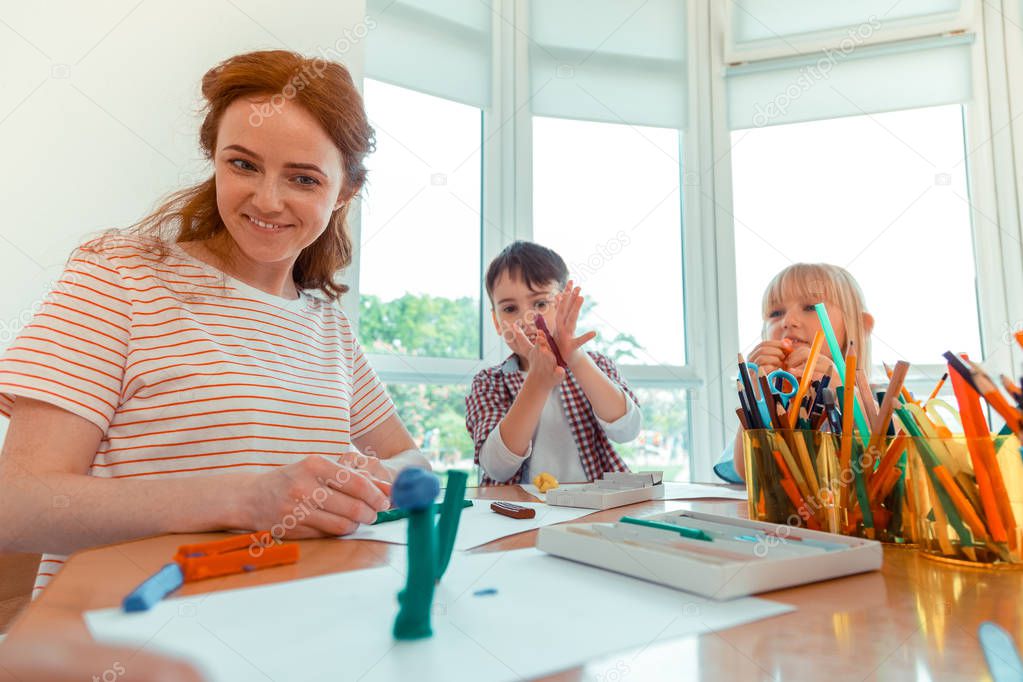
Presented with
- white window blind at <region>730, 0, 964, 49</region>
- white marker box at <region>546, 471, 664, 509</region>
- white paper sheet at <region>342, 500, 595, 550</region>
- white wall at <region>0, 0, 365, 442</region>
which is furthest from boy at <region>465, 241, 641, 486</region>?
white window blind at <region>730, 0, 964, 49</region>

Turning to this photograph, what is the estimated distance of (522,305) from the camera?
1.67m

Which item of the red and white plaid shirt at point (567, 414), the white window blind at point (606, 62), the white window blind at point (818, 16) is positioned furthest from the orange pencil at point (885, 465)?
the white window blind at point (818, 16)

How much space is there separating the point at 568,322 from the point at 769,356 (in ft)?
1.41

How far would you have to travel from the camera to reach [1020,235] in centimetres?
215

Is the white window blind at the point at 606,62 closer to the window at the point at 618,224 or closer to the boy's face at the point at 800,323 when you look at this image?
the window at the point at 618,224

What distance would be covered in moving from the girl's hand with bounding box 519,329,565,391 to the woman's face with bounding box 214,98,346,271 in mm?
614

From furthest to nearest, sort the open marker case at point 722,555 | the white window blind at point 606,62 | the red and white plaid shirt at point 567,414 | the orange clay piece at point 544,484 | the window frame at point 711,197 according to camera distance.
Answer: the white window blind at point 606,62
the window frame at point 711,197
the red and white plaid shirt at point 567,414
the orange clay piece at point 544,484
the open marker case at point 722,555

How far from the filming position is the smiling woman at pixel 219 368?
612 millimetres

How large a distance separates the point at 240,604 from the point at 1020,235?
2.56 m

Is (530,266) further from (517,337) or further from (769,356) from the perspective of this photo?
(769,356)

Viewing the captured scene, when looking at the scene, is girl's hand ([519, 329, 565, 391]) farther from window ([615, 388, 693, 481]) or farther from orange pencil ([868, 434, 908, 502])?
window ([615, 388, 693, 481])

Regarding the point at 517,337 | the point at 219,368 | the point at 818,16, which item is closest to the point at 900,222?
the point at 818,16

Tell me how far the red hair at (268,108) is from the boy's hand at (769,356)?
684 millimetres

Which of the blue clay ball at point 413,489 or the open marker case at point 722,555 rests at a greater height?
the blue clay ball at point 413,489
